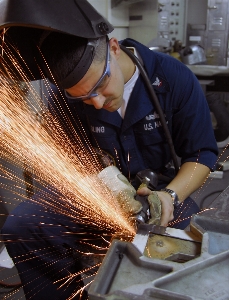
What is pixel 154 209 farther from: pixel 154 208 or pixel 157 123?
pixel 157 123

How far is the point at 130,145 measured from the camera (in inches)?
76.4

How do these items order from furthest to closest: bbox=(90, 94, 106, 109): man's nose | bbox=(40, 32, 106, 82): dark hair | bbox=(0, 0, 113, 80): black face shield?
bbox=(90, 94, 106, 109): man's nose < bbox=(40, 32, 106, 82): dark hair < bbox=(0, 0, 113, 80): black face shield

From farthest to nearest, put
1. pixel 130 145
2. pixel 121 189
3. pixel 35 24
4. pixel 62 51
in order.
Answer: pixel 130 145 < pixel 121 189 < pixel 62 51 < pixel 35 24

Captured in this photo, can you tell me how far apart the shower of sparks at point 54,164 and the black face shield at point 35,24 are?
9cm

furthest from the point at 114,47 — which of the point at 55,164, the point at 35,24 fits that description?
the point at 55,164

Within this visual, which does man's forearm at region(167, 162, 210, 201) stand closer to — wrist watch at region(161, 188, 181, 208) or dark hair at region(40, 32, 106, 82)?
wrist watch at region(161, 188, 181, 208)

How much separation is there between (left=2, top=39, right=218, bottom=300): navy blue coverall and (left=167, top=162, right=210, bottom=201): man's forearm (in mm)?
45

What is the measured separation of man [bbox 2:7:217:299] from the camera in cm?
179

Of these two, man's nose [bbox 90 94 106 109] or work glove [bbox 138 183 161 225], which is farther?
man's nose [bbox 90 94 106 109]

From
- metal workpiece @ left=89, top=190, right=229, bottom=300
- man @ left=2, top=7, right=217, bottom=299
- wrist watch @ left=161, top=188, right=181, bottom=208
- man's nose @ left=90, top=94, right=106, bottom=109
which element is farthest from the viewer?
man @ left=2, top=7, right=217, bottom=299

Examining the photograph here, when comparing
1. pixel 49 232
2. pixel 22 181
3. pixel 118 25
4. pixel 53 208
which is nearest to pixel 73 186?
pixel 53 208

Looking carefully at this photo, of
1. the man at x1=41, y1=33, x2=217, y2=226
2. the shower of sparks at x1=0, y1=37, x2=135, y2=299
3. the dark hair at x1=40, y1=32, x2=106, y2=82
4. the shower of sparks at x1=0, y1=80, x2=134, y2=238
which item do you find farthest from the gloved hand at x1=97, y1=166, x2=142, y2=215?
the dark hair at x1=40, y1=32, x2=106, y2=82

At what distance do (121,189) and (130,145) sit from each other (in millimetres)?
525

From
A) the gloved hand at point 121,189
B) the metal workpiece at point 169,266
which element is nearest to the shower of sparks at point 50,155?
the gloved hand at point 121,189
